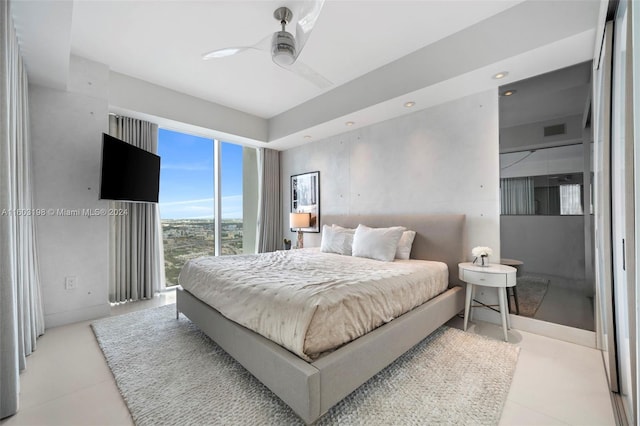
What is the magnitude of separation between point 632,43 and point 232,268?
284cm

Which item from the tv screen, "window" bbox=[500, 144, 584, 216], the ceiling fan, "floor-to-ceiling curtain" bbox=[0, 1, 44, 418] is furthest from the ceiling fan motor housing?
"window" bbox=[500, 144, 584, 216]

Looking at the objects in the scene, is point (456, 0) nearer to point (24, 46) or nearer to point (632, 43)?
point (632, 43)

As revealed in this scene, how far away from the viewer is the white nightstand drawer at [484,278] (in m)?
2.39

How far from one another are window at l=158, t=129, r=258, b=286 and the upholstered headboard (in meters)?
2.91

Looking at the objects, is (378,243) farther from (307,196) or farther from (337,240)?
(307,196)

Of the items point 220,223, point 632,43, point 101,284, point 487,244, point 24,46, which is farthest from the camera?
point 220,223

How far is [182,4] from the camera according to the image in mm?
2238

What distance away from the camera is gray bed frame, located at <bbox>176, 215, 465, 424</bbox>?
137 centimetres

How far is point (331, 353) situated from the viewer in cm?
151

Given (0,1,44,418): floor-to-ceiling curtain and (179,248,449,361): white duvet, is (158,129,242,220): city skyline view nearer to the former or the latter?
(0,1,44,418): floor-to-ceiling curtain

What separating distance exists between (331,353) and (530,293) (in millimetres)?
Answer: 2313

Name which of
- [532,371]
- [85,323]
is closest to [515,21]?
[532,371]

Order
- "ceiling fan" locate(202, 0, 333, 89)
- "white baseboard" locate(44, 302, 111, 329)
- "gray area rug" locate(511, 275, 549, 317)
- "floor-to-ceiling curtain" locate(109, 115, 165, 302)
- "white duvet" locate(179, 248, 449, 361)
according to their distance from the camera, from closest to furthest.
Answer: "white duvet" locate(179, 248, 449, 361)
"ceiling fan" locate(202, 0, 333, 89)
"gray area rug" locate(511, 275, 549, 317)
"white baseboard" locate(44, 302, 111, 329)
"floor-to-ceiling curtain" locate(109, 115, 165, 302)

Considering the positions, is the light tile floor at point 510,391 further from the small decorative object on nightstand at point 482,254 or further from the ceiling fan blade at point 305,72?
the ceiling fan blade at point 305,72
